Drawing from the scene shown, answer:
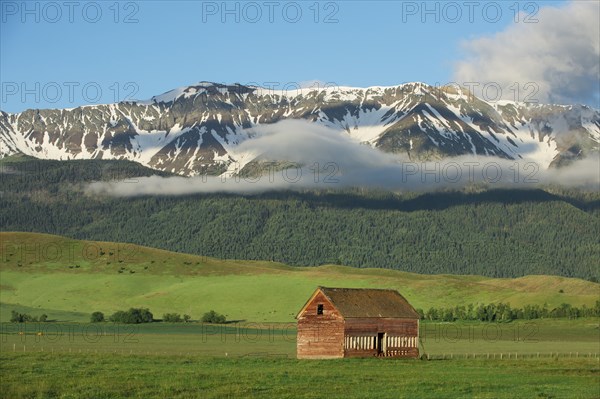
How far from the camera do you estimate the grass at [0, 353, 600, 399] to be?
58125 mm

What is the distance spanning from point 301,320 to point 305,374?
29.3m

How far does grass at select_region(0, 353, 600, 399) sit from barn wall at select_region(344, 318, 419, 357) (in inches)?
306

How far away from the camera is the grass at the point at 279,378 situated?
5812 centimetres

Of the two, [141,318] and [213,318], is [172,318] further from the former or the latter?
[213,318]

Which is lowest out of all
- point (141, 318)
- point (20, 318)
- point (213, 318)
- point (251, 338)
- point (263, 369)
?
point (263, 369)

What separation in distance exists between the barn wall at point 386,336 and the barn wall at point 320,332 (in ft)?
2.52

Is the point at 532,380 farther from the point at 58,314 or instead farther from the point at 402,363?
the point at 58,314

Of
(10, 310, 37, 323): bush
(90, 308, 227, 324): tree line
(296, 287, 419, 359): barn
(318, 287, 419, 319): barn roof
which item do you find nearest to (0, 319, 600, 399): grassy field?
(296, 287, 419, 359): barn

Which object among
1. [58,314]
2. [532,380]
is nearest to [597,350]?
[532,380]

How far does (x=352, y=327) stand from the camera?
96.9 m

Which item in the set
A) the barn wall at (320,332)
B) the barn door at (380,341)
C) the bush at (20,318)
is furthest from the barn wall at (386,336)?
the bush at (20,318)

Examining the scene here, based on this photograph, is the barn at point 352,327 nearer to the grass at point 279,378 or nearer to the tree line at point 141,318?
the grass at point 279,378

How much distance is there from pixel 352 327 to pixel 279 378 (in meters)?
30.6

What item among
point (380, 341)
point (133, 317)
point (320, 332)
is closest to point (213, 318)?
point (133, 317)
